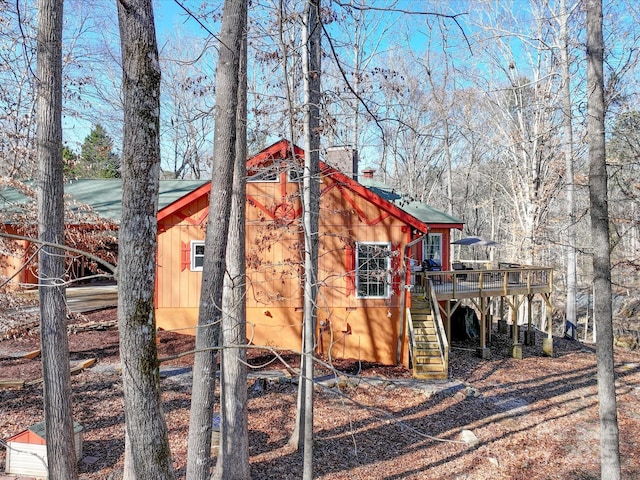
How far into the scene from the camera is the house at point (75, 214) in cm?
809

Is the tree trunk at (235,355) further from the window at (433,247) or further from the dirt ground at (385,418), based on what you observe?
the window at (433,247)

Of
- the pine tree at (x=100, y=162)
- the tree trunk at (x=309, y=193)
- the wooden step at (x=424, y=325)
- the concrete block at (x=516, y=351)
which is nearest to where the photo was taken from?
the tree trunk at (x=309, y=193)

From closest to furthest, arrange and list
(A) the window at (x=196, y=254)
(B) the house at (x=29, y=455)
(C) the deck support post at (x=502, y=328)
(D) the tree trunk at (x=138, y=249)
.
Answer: (D) the tree trunk at (x=138, y=249) → (B) the house at (x=29, y=455) → (A) the window at (x=196, y=254) → (C) the deck support post at (x=502, y=328)

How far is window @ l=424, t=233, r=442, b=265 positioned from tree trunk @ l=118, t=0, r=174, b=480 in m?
14.9

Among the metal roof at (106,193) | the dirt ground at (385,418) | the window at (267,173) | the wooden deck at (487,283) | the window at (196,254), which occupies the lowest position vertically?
the dirt ground at (385,418)

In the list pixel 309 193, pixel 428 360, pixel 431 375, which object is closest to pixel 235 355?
pixel 309 193

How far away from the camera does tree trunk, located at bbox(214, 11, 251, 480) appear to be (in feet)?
22.0

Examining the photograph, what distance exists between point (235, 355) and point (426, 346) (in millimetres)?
6990

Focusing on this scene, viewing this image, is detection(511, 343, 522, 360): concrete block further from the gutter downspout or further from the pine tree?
the pine tree

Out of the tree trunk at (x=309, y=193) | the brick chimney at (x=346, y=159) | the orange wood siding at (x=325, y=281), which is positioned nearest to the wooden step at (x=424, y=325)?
the orange wood siding at (x=325, y=281)

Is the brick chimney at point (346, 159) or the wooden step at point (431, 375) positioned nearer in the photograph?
the wooden step at point (431, 375)

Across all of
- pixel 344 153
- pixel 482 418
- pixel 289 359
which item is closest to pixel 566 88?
pixel 344 153

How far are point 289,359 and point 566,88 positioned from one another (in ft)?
46.6

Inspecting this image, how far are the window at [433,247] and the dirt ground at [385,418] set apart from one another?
17.0ft
